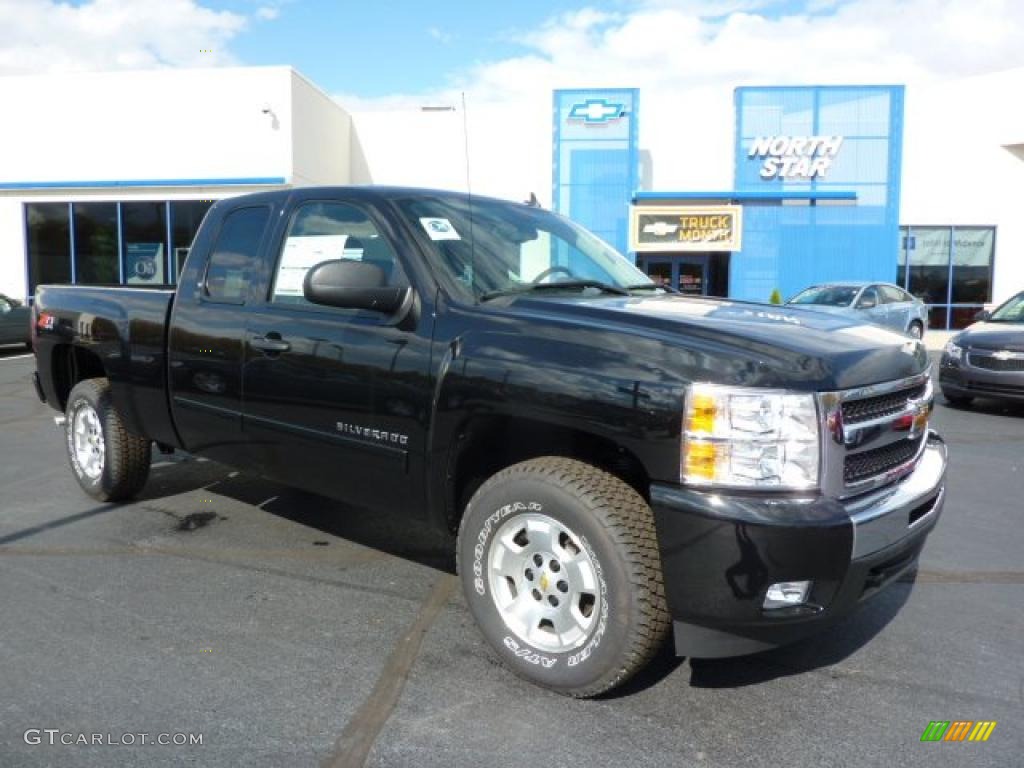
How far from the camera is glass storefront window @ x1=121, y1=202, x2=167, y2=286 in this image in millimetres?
23109

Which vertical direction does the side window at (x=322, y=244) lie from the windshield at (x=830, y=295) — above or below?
above

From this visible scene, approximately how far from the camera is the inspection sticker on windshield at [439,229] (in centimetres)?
363

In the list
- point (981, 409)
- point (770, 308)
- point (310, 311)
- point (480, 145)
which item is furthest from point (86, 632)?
point (480, 145)

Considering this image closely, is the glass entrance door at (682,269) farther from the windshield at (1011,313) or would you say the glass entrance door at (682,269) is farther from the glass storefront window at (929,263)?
the windshield at (1011,313)

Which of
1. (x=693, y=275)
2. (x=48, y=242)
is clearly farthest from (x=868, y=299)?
(x=48, y=242)

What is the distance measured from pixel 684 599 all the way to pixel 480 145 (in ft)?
77.6

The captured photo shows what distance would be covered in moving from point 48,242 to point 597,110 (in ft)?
52.8

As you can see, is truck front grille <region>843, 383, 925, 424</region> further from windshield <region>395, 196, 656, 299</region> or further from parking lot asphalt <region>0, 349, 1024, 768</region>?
windshield <region>395, 196, 656, 299</region>

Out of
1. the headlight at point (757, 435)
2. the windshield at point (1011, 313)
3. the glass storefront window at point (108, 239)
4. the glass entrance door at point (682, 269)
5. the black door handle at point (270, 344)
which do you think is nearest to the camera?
the headlight at point (757, 435)

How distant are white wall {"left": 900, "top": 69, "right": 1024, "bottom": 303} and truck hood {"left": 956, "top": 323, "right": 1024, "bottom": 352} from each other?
15.8 meters

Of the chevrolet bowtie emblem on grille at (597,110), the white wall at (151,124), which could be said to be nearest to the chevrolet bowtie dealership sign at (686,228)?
the chevrolet bowtie emblem on grille at (597,110)

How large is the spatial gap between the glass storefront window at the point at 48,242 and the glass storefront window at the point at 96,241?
293mm

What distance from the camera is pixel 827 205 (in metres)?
23.9

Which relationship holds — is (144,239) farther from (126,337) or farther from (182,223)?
(126,337)
